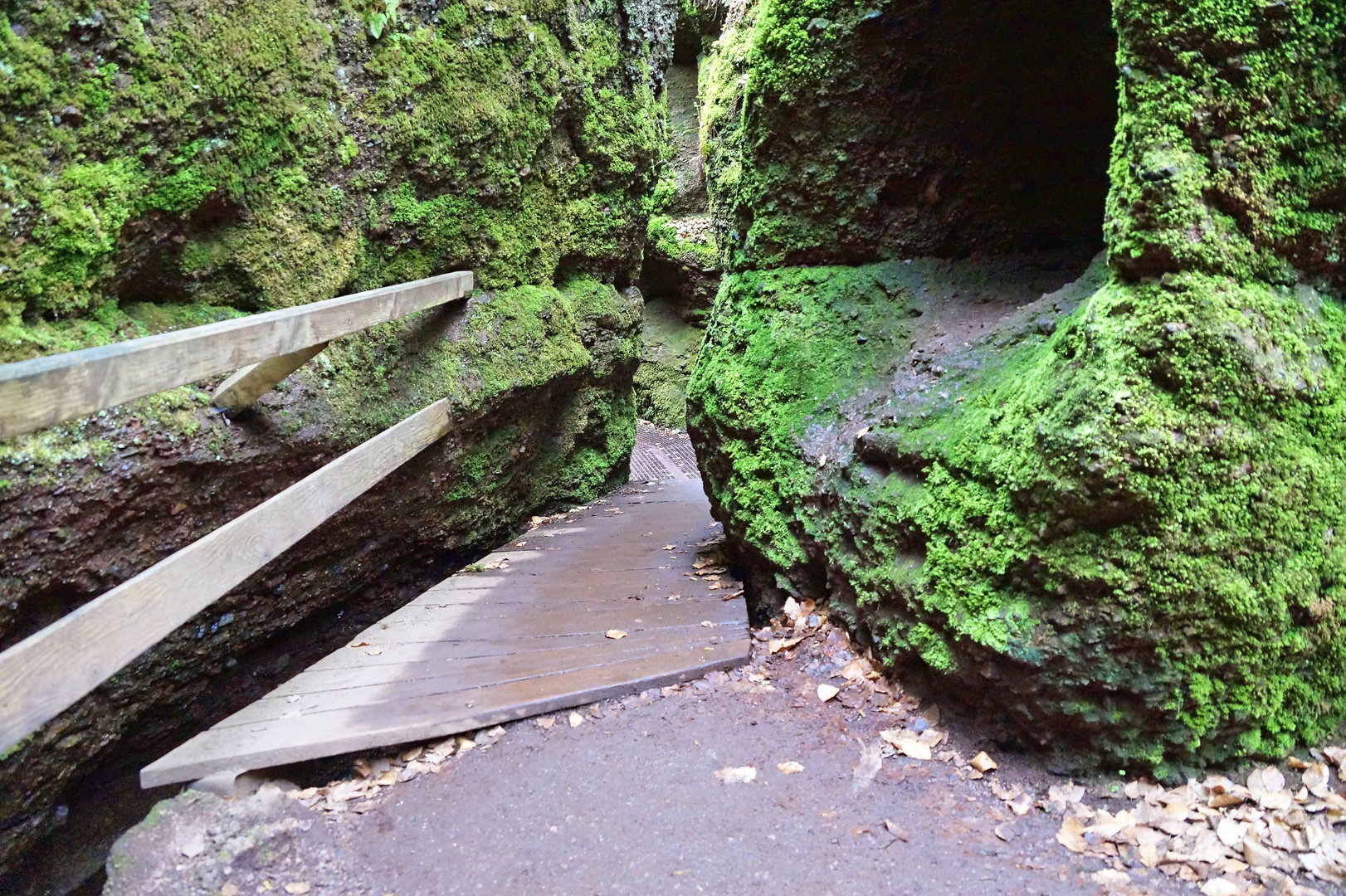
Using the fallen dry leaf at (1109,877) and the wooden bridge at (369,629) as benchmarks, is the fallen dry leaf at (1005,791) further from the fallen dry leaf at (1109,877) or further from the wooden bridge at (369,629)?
the wooden bridge at (369,629)

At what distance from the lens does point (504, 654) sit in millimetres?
4082

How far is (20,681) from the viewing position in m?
2.20

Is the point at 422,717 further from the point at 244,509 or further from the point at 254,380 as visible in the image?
the point at 254,380

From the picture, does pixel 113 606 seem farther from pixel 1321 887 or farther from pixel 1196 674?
pixel 1321 887

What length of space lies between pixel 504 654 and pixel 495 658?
0.20ft

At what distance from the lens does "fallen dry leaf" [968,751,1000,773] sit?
2996 mm

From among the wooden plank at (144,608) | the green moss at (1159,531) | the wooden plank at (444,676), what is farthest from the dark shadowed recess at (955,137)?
the wooden plank at (144,608)

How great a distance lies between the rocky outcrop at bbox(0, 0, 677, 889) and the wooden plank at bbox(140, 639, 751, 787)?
2.42 ft

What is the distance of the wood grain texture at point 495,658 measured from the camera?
3.32 metres

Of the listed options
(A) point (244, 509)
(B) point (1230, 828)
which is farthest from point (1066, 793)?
(A) point (244, 509)

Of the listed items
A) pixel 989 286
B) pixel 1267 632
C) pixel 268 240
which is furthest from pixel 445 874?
pixel 989 286

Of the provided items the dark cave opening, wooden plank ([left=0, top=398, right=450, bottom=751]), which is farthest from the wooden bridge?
the dark cave opening

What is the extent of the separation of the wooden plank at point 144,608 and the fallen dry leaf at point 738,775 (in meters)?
2.12

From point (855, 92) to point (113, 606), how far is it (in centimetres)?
427
